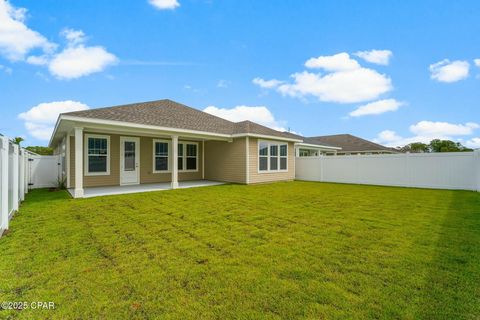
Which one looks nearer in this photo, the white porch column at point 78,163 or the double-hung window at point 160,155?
the white porch column at point 78,163

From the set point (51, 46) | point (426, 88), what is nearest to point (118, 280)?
point (51, 46)

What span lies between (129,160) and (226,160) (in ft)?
16.5

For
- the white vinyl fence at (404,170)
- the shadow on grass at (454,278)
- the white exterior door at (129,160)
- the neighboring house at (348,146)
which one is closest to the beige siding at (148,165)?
the white exterior door at (129,160)

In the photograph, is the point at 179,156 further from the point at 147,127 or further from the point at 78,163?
the point at 78,163

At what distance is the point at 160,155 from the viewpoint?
40.8 ft

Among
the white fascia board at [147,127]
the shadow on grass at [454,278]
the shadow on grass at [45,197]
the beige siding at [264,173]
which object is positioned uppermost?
the white fascia board at [147,127]

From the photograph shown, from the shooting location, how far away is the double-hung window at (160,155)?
12.2m

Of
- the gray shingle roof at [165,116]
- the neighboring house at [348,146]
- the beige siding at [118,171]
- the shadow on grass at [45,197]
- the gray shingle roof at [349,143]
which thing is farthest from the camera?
the gray shingle roof at [349,143]

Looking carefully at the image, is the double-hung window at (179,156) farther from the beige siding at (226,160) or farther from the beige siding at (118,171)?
the beige siding at (226,160)

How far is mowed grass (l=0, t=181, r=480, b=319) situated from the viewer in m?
2.14

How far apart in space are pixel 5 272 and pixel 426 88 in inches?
709

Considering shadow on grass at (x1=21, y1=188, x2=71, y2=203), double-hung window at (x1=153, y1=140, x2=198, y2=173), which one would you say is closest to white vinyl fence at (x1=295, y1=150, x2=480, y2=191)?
double-hung window at (x1=153, y1=140, x2=198, y2=173)

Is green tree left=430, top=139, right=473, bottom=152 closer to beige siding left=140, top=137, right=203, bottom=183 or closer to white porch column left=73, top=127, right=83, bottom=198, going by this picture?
beige siding left=140, top=137, right=203, bottom=183

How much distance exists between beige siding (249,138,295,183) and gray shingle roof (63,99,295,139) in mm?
907
